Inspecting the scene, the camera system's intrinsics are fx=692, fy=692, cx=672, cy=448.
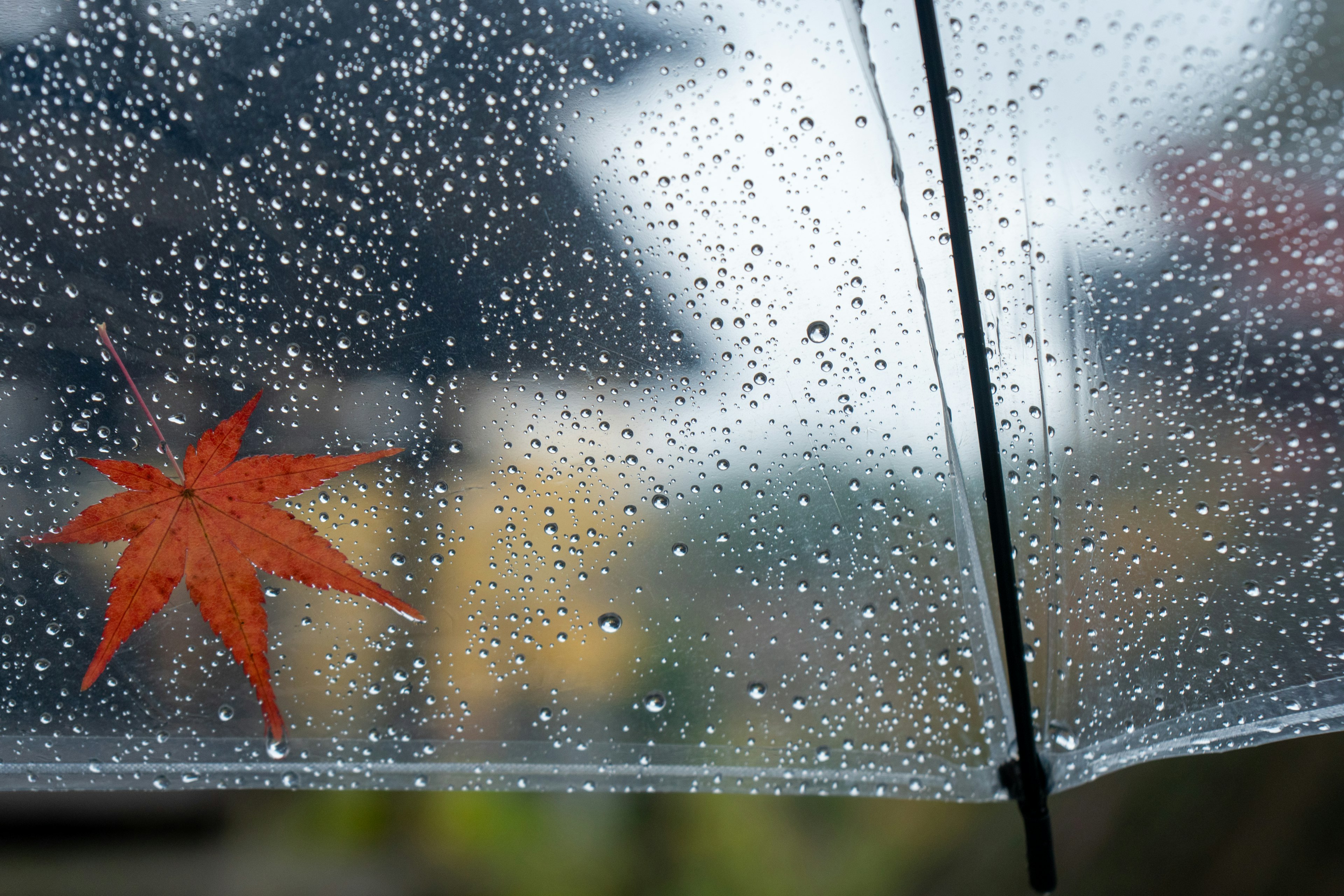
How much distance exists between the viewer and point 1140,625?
21.8 inches

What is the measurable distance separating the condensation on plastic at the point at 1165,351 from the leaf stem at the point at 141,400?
24.2 inches

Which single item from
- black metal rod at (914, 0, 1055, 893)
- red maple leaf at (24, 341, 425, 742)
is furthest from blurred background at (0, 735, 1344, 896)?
red maple leaf at (24, 341, 425, 742)

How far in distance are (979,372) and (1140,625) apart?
0.85 ft

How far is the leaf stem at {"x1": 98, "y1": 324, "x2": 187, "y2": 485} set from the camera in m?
0.50

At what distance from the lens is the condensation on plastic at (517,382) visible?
0.48 meters

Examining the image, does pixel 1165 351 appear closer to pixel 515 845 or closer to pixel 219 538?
pixel 219 538

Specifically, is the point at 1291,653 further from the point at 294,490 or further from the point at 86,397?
the point at 86,397

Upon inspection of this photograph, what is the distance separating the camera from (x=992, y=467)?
19.9 inches

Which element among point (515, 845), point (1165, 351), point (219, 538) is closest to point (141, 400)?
point (219, 538)

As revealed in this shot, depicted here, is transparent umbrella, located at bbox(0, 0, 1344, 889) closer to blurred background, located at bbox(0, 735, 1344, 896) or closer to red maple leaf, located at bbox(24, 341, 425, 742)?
red maple leaf, located at bbox(24, 341, 425, 742)

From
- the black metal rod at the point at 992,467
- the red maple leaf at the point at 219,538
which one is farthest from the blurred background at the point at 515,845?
the red maple leaf at the point at 219,538

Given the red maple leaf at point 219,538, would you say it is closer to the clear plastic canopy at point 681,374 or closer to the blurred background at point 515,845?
the clear plastic canopy at point 681,374

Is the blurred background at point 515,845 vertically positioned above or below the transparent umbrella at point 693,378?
below

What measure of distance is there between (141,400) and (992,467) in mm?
626
